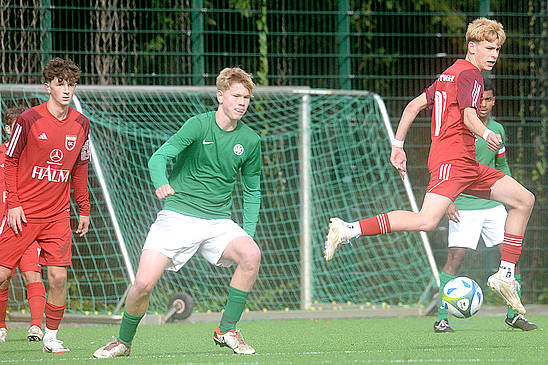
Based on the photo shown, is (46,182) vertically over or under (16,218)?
over

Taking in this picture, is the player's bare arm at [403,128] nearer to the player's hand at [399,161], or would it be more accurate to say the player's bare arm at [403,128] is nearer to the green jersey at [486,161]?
the player's hand at [399,161]

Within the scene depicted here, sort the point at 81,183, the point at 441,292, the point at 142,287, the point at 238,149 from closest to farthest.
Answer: the point at 142,287 < the point at 238,149 < the point at 81,183 < the point at 441,292

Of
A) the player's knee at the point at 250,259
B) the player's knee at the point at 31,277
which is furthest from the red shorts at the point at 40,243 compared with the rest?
the player's knee at the point at 250,259

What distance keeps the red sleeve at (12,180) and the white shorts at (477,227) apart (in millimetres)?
3559

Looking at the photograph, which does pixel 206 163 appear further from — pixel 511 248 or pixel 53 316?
pixel 511 248

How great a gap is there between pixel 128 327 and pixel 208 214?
815 millimetres

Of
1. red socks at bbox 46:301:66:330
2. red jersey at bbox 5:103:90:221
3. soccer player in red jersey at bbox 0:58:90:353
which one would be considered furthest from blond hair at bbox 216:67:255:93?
red socks at bbox 46:301:66:330

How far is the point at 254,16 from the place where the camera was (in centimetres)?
1044

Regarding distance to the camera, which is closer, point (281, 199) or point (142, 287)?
point (142, 287)

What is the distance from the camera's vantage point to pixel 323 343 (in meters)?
6.40

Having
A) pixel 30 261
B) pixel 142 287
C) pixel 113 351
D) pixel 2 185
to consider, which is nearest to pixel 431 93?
pixel 142 287

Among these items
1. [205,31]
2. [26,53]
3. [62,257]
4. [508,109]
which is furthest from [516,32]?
[62,257]

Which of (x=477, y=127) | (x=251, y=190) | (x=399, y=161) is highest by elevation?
(x=477, y=127)

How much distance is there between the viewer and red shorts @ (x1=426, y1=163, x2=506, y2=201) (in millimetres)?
5914
